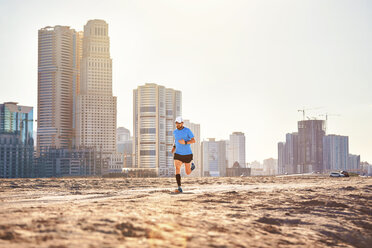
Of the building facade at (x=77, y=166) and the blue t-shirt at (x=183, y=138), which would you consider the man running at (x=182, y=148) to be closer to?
the blue t-shirt at (x=183, y=138)

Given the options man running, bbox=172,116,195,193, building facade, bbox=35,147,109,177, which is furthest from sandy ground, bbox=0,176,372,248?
building facade, bbox=35,147,109,177

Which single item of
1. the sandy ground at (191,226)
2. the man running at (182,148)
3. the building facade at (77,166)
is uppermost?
the man running at (182,148)

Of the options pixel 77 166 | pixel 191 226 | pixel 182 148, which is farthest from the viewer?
pixel 77 166

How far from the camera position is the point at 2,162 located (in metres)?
184

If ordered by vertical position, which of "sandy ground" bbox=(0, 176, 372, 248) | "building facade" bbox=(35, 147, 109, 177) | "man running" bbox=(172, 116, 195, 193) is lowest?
"building facade" bbox=(35, 147, 109, 177)

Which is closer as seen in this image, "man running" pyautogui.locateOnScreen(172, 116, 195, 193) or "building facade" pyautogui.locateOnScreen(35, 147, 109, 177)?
"man running" pyautogui.locateOnScreen(172, 116, 195, 193)

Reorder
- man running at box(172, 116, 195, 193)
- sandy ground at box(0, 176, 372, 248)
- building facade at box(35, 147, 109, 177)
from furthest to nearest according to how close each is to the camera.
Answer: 1. building facade at box(35, 147, 109, 177)
2. man running at box(172, 116, 195, 193)
3. sandy ground at box(0, 176, 372, 248)

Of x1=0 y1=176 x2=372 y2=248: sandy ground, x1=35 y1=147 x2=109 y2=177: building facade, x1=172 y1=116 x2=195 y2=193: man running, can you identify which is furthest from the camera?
x1=35 y1=147 x2=109 y2=177: building facade

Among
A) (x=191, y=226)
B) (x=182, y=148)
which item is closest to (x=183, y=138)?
(x=182, y=148)

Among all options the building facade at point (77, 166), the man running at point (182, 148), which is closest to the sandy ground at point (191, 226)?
the man running at point (182, 148)

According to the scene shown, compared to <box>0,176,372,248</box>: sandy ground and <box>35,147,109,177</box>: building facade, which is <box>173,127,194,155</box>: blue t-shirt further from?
<box>35,147,109,177</box>: building facade

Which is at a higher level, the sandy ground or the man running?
the man running

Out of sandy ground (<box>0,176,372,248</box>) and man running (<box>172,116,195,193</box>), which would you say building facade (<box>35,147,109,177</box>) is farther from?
sandy ground (<box>0,176,372,248</box>)

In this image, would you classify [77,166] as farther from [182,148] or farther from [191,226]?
[191,226]
